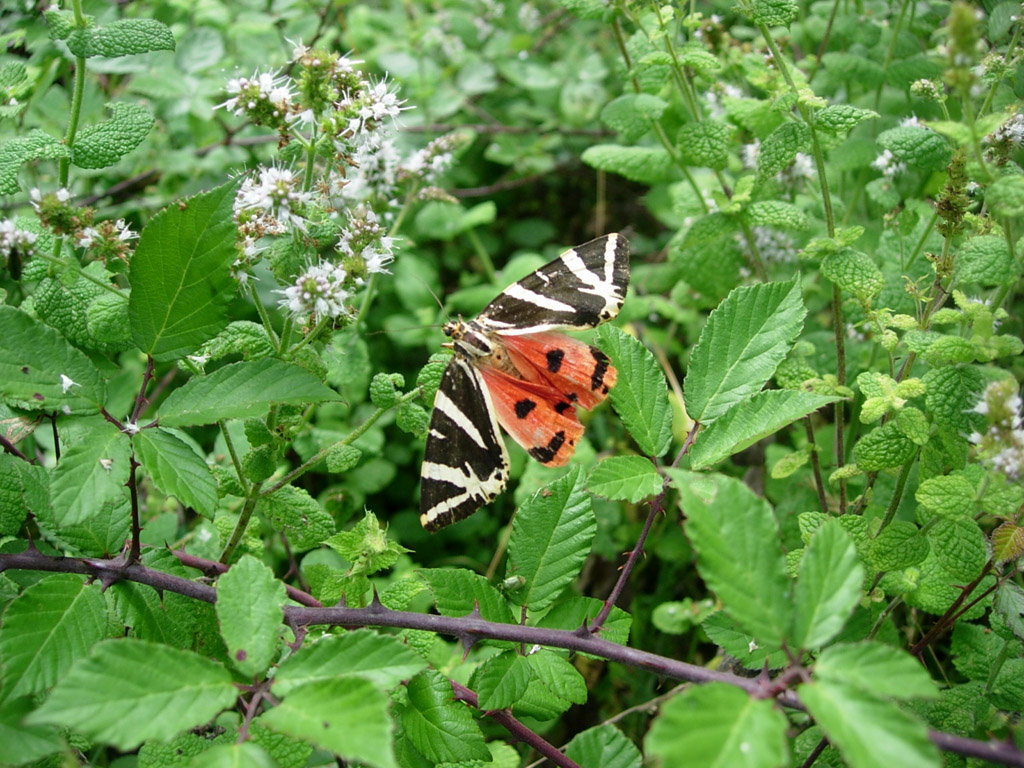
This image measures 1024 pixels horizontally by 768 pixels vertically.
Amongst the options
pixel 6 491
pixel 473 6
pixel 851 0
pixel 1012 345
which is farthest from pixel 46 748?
pixel 473 6

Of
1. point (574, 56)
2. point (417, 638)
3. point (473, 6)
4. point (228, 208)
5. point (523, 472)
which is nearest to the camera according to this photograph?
point (228, 208)

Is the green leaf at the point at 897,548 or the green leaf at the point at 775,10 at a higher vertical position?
the green leaf at the point at 775,10

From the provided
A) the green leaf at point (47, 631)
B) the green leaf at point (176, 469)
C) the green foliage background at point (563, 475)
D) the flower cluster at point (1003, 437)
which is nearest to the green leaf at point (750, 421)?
the green foliage background at point (563, 475)

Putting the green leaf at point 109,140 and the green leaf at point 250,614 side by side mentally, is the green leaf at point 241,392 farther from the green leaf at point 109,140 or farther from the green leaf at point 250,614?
the green leaf at point 109,140

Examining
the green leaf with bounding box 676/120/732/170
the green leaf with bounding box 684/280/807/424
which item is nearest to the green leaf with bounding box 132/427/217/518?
the green leaf with bounding box 684/280/807/424

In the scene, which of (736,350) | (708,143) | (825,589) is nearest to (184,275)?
(736,350)

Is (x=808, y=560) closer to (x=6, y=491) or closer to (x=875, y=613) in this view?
(x=875, y=613)
